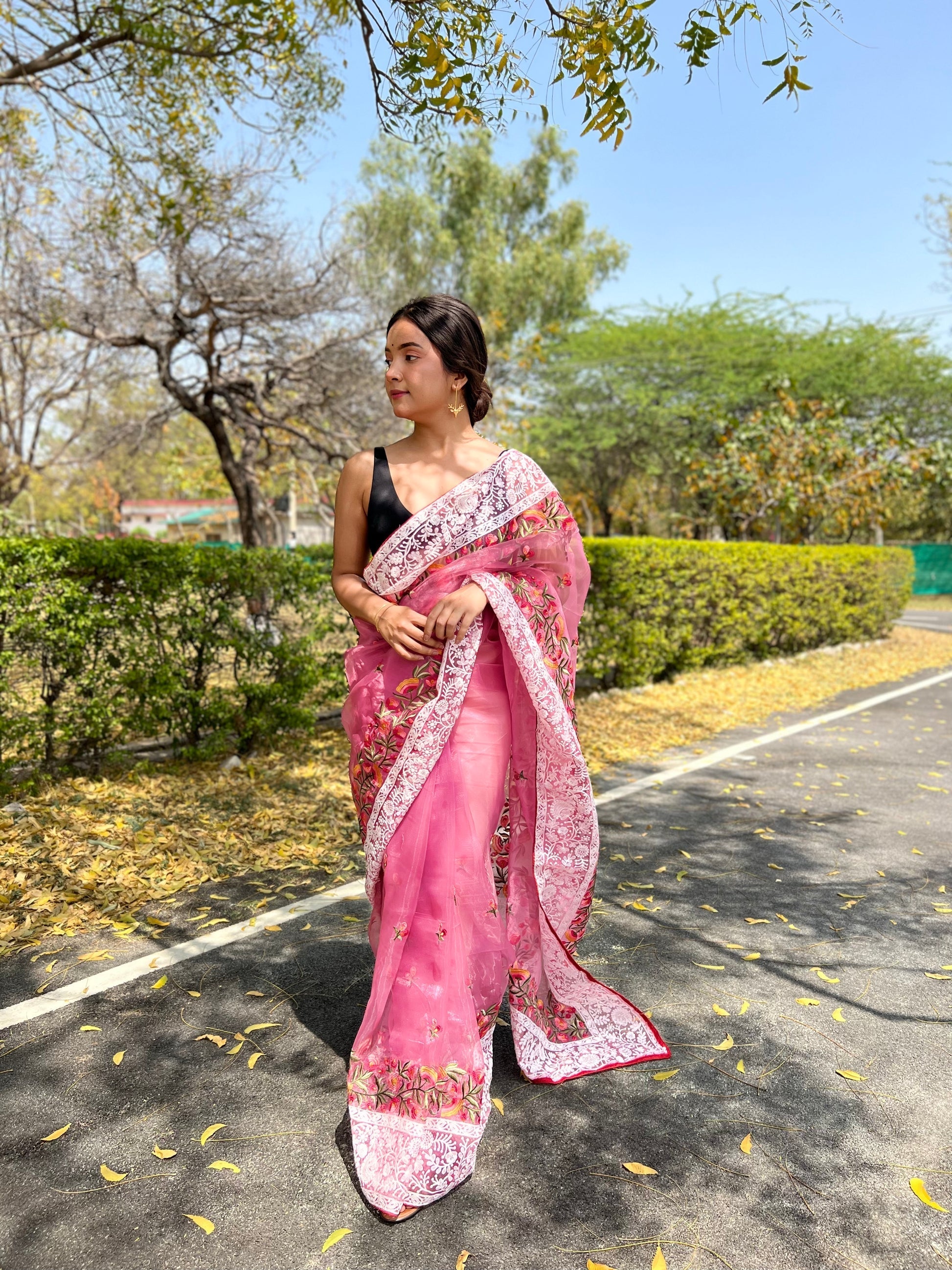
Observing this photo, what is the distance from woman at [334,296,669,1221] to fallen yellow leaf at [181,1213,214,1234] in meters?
0.37

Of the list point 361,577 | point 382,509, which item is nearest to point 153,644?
point 361,577

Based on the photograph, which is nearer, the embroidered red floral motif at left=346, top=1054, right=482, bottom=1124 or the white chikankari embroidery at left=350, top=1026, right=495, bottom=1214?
the white chikankari embroidery at left=350, top=1026, right=495, bottom=1214

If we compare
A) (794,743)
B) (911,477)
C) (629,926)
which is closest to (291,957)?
(629,926)

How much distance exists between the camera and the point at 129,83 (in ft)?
24.4

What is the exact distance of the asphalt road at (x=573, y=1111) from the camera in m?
2.01

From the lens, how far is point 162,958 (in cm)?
344

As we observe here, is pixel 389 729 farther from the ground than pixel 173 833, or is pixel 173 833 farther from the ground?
pixel 389 729

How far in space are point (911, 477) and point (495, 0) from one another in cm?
1877

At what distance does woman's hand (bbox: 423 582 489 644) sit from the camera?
Result: 2.38 metres

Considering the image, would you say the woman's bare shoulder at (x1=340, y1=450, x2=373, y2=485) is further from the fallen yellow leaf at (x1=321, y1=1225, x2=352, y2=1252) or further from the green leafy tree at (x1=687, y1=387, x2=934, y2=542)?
the green leafy tree at (x1=687, y1=387, x2=934, y2=542)

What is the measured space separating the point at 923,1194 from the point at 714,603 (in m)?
8.88

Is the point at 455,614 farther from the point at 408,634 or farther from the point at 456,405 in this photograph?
the point at 456,405

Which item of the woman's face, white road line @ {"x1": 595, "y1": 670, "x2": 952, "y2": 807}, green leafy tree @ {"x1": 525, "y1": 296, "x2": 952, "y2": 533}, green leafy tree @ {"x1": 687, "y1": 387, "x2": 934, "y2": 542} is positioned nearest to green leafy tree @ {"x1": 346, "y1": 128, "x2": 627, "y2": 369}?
green leafy tree @ {"x1": 525, "y1": 296, "x2": 952, "y2": 533}

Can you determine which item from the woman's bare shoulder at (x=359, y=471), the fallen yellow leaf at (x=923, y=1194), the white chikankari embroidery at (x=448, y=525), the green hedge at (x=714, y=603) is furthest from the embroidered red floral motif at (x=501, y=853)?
the green hedge at (x=714, y=603)
